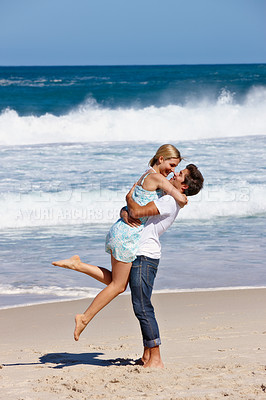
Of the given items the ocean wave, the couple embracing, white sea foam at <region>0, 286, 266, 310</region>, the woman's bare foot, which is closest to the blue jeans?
the couple embracing

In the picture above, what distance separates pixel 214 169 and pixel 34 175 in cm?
421

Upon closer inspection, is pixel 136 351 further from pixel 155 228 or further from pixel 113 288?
pixel 155 228

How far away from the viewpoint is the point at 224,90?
3447 centimetres

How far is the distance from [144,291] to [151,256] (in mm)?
242

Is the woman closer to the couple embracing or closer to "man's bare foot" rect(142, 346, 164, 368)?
the couple embracing

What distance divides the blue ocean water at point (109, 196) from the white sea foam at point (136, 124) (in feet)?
0.17

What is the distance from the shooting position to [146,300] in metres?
4.07

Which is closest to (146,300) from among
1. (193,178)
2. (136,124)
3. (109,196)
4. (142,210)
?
(142,210)

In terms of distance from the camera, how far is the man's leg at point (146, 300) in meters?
4.05

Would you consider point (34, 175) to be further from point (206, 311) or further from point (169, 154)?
point (169, 154)

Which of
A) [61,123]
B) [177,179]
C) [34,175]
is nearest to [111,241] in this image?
[177,179]

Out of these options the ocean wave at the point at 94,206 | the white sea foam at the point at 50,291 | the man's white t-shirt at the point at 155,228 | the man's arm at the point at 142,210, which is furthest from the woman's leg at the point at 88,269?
the ocean wave at the point at 94,206

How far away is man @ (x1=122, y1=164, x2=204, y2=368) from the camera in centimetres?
402

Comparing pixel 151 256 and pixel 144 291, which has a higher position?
pixel 151 256
